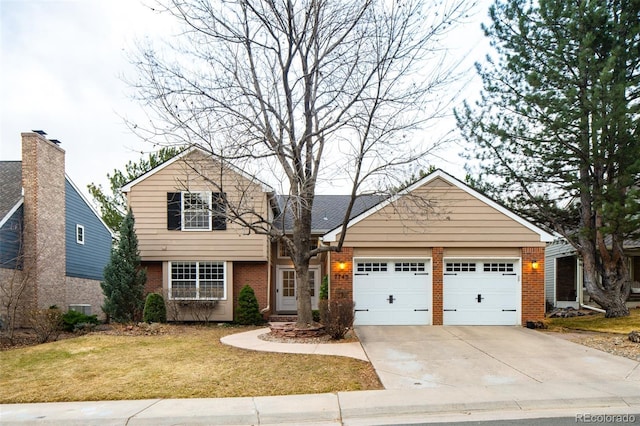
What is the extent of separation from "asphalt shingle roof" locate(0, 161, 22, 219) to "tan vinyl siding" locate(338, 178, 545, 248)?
11052 millimetres

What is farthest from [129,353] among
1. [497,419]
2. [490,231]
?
[490,231]

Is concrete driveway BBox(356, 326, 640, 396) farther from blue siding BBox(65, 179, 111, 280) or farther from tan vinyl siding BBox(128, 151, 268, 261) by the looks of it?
blue siding BBox(65, 179, 111, 280)

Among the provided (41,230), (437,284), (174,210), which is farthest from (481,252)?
(41,230)

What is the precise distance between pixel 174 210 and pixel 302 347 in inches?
324

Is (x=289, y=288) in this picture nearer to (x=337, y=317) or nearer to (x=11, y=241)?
(x=337, y=317)

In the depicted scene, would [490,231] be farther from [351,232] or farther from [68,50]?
[68,50]

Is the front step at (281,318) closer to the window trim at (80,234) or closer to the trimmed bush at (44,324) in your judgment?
the trimmed bush at (44,324)

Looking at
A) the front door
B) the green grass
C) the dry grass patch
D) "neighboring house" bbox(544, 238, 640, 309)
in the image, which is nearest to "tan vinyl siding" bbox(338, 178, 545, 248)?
the green grass

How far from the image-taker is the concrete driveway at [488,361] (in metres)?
8.05

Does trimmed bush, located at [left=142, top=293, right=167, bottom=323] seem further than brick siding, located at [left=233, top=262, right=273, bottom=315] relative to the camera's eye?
No

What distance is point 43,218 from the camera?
17.1m

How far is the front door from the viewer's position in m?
19.8

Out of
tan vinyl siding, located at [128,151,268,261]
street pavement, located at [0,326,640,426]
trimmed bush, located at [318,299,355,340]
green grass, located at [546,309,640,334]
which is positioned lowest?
green grass, located at [546,309,640,334]

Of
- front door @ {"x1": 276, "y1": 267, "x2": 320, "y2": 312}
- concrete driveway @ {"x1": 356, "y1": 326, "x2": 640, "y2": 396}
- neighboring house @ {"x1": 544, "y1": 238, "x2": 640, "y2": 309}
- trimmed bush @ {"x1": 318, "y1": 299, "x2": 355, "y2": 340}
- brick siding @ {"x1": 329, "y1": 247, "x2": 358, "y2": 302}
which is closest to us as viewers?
concrete driveway @ {"x1": 356, "y1": 326, "x2": 640, "y2": 396}
